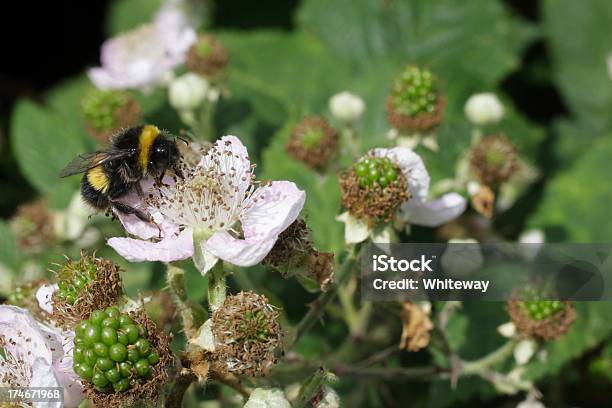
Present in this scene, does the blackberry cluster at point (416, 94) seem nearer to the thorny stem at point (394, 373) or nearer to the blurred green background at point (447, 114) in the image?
the blurred green background at point (447, 114)

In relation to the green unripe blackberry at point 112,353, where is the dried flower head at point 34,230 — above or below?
below

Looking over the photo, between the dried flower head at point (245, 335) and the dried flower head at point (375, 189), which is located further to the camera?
the dried flower head at point (375, 189)

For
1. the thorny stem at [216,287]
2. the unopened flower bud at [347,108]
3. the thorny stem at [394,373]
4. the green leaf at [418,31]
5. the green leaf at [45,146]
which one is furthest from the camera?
the green leaf at [418,31]

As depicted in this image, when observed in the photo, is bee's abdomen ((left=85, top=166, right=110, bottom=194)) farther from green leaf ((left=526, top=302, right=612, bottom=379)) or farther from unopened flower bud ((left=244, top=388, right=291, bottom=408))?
green leaf ((left=526, top=302, right=612, bottom=379))

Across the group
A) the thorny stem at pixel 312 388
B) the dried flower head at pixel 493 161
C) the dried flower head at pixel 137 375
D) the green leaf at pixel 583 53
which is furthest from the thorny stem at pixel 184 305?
the green leaf at pixel 583 53

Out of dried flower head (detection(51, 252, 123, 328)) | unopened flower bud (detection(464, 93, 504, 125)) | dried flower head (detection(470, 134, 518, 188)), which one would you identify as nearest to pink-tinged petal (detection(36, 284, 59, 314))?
dried flower head (detection(51, 252, 123, 328))

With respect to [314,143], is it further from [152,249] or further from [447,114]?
[152,249]

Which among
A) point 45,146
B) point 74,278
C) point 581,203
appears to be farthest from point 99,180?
point 581,203
